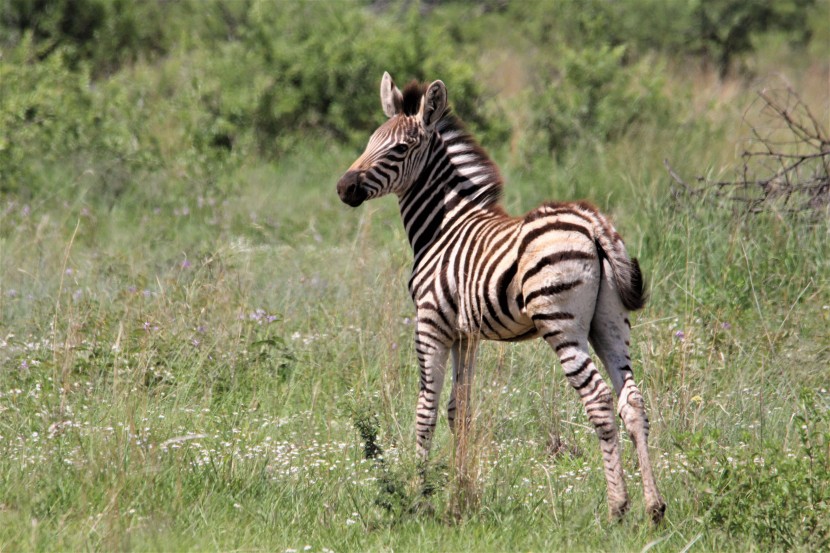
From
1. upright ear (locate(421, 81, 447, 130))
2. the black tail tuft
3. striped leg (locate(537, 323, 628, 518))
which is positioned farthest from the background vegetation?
upright ear (locate(421, 81, 447, 130))

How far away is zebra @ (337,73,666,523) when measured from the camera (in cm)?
507

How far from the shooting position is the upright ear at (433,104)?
240 inches

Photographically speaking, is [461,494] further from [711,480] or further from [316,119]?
[316,119]

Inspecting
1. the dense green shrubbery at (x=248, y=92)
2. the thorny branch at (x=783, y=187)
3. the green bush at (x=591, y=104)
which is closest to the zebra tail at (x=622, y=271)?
the thorny branch at (x=783, y=187)

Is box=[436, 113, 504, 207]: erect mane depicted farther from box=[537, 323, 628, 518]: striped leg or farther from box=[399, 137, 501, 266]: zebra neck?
box=[537, 323, 628, 518]: striped leg

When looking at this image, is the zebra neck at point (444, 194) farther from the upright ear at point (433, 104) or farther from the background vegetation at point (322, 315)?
the background vegetation at point (322, 315)

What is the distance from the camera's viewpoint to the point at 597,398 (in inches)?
200

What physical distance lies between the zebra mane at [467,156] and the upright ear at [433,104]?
0.07 meters

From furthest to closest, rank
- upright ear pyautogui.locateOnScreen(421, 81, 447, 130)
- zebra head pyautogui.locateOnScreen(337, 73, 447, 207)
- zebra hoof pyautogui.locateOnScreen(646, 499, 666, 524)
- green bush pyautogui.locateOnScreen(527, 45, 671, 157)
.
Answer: green bush pyautogui.locateOnScreen(527, 45, 671, 157) → upright ear pyautogui.locateOnScreen(421, 81, 447, 130) → zebra head pyautogui.locateOnScreen(337, 73, 447, 207) → zebra hoof pyautogui.locateOnScreen(646, 499, 666, 524)

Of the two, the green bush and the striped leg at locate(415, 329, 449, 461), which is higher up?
the green bush

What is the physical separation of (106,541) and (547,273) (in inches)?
89.7

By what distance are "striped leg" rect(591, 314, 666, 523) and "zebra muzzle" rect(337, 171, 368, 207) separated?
151 cm

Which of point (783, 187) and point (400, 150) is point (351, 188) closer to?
point (400, 150)

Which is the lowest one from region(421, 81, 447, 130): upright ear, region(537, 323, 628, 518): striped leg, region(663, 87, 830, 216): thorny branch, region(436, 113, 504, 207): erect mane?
region(537, 323, 628, 518): striped leg
